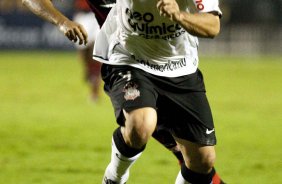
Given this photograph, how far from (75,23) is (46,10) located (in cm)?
34

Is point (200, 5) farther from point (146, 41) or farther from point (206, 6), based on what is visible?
point (146, 41)

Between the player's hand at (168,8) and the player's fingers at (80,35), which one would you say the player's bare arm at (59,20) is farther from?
the player's hand at (168,8)

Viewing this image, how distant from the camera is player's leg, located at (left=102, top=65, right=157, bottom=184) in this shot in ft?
19.1

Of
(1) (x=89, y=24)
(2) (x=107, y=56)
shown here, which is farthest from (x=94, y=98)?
(2) (x=107, y=56)

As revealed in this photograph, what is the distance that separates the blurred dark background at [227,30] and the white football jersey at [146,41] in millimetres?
18013

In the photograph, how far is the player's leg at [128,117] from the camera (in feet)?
19.1

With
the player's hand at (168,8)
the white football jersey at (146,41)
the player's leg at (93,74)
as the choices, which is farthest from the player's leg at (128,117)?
the player's leg at (93,74)

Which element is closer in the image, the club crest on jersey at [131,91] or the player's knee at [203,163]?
the club crest on jersey at [131,91]

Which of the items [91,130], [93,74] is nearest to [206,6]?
[91,130]

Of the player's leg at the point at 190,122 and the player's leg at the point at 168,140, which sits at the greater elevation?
the player's leg at the point at 190,122

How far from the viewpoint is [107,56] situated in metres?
6.33

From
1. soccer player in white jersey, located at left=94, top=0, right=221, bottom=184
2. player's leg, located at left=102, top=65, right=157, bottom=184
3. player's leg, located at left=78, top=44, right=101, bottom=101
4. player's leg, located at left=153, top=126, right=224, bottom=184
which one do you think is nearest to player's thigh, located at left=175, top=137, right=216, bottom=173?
soccer player in white jersey, located at left=94, top=0, right=221, bottom=184

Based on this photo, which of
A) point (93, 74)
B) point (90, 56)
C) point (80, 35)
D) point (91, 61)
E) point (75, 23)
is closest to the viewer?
point (80, 35)

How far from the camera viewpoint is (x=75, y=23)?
5.77 meters
